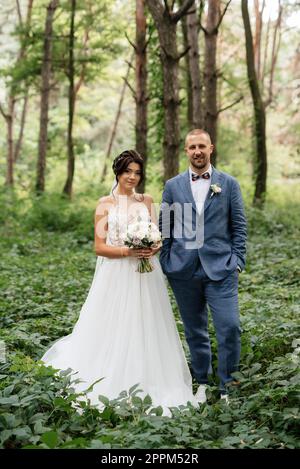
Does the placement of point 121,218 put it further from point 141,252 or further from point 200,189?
point 200,189

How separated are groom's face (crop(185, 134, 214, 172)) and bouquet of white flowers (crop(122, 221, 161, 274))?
0.67 m

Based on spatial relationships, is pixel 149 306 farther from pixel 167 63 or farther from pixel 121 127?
pixel 121 127

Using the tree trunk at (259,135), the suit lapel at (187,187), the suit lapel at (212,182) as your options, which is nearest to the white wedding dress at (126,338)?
the suit lapel at (187,187)

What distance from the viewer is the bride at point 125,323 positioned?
5484 millimetres

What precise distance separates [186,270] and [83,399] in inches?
55.7

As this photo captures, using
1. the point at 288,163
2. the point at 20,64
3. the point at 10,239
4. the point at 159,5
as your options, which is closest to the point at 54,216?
the point at 10,239

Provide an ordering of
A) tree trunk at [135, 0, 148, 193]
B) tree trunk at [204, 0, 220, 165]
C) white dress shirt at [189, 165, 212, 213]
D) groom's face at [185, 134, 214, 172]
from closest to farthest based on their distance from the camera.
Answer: groom's face at [185, 134, 214, 172] → white dress shirt at [189, 165, 212, 213] → tree trunk at [204, 0, 220, 165] → tree trunk at [135, 0, 148, 193]

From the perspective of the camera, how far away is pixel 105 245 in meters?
5.83

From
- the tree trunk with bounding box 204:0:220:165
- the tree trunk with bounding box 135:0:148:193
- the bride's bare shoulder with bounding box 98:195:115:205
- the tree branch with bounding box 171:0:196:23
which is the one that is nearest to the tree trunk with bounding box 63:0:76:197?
the tree trunk with bounding box 135:0:148:193

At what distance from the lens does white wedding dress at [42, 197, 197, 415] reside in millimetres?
5457

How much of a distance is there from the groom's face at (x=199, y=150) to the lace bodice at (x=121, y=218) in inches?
27.9

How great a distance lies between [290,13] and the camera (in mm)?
24203

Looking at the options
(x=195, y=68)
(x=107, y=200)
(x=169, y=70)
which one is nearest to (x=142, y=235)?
(x=107, y=200)

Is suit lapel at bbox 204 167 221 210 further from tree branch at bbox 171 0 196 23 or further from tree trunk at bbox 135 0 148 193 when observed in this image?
tree trunk at bbox 135 0 148 193
